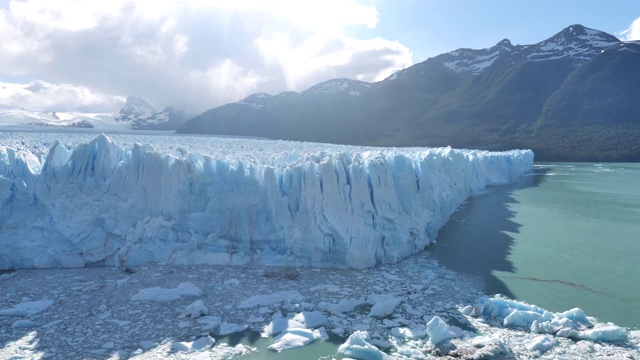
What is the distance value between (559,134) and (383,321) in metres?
52.4

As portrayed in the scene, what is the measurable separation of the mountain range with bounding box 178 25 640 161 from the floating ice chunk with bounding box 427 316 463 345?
46125 mm

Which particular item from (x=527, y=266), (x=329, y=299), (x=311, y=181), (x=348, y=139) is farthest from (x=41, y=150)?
(x=348, y=139)

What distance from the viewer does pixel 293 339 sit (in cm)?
571

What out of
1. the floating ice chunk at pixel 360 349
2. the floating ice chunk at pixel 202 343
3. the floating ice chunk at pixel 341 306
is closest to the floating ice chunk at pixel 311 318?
the floating ice chunk at pixel 341 306

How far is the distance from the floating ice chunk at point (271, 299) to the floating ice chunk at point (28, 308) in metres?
3.11

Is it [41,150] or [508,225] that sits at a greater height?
[41,150]

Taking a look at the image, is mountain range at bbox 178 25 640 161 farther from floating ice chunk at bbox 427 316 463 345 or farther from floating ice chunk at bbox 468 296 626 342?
floating ice chunk at bbox 427 316 463 345

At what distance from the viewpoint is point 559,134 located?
4962 cm

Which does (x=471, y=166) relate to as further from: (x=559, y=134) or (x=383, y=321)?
(x=559, y=134)

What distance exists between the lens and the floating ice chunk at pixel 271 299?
673cm

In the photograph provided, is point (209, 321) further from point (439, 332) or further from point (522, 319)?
point (522, 319)

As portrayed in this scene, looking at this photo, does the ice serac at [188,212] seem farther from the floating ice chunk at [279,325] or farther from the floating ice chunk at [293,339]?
the floating ice chunk at [293,339]

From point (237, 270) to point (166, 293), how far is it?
155cm

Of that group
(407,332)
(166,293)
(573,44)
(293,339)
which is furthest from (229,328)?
(573,44)
